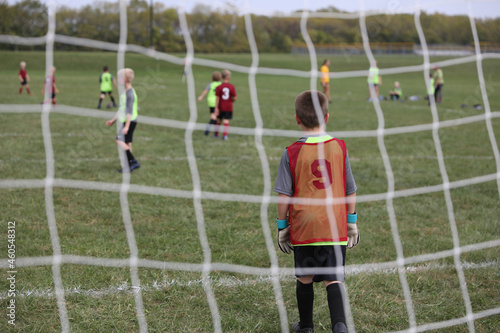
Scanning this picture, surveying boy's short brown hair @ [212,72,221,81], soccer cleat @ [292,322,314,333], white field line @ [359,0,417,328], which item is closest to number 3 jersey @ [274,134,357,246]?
soccer cleat @ [292,322,314,333]

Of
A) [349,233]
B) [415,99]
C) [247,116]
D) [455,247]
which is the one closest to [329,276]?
[349,233]

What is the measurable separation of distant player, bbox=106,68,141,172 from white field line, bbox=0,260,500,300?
10.6 feet

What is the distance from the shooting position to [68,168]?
6703mm

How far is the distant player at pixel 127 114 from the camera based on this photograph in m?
6.27

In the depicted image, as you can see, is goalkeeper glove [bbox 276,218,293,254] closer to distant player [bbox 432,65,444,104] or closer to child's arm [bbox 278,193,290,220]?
child's arm [bbox 278,193,290,220]

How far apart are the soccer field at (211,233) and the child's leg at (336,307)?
0.37m

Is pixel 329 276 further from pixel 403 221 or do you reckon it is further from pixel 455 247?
pixel 403 221

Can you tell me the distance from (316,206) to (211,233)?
78.2 inches

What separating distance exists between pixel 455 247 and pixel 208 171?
3.52 metres

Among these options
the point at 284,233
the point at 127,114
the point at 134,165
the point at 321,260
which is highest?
the point at 127,114

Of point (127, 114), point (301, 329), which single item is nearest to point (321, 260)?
point (301, 329)

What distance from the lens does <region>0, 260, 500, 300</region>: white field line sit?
3.19 meters

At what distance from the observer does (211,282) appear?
11.3 feet

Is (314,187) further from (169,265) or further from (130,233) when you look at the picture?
(130,233)
